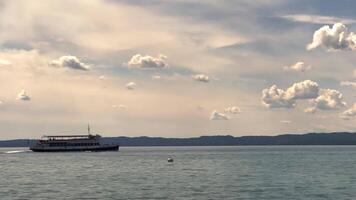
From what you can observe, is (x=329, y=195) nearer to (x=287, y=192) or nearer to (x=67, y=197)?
(x=287, y=192)

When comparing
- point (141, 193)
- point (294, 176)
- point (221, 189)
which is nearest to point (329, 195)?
point (221, 189)

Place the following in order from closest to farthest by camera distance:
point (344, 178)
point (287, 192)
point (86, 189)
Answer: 1. point (287, 192)
2. point (86, 189)
3. point (344, 178)

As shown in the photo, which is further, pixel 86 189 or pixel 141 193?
pixel 86 189

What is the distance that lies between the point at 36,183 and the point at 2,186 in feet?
24.6

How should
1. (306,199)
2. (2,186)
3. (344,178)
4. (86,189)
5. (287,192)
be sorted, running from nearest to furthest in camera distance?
(306,199), (287,192), (86,189), (2,186), (344,178)

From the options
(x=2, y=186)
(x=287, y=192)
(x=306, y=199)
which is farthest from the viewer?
(x=2, y=186)

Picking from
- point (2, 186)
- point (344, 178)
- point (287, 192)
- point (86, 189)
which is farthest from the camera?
point (344, 178)

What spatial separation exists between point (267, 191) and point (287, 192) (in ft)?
10.8

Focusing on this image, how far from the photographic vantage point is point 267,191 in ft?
304

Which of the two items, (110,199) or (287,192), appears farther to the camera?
(287,192)

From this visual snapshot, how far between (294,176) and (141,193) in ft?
150

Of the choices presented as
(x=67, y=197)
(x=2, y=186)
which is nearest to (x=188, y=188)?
(x=67, y=197)

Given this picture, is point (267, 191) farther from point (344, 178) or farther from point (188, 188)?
point (344, 178)

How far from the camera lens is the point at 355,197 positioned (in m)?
83.3
